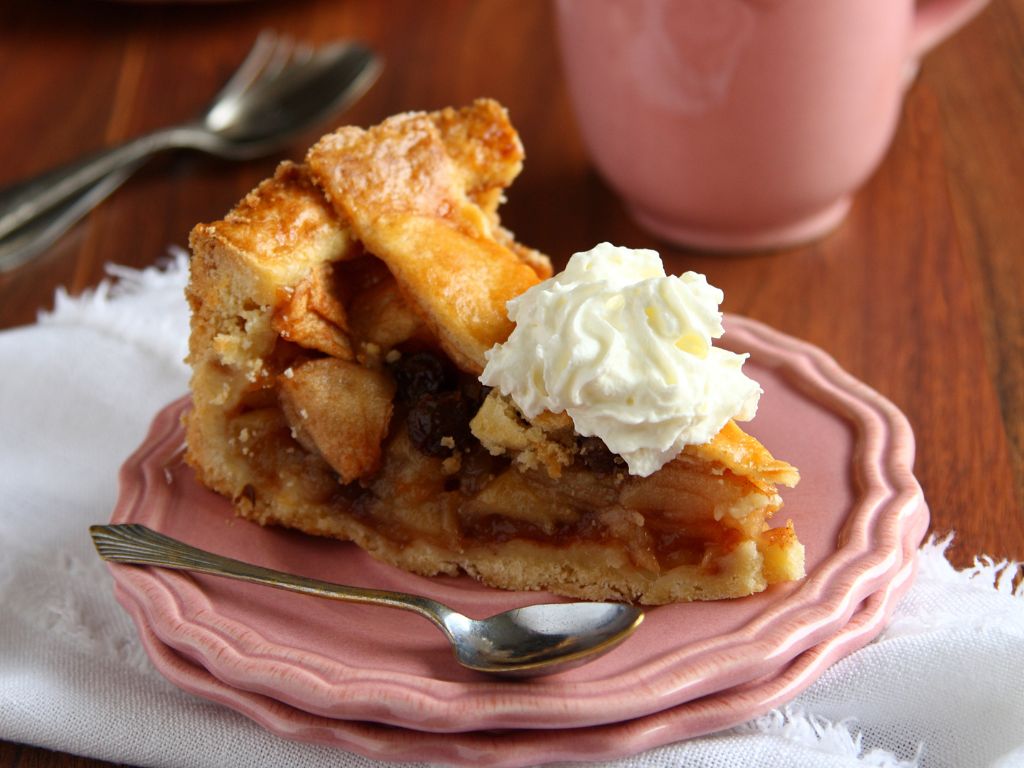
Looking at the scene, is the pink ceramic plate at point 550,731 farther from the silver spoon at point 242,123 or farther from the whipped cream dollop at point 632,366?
the silver spoon at point 242,123

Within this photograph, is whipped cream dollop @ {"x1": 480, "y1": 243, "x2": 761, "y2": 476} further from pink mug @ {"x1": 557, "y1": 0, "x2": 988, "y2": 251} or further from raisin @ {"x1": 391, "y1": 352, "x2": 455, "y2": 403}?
pink mug @ {"x1": 557, "y1": 0, "x2": 988, "y2": 251}

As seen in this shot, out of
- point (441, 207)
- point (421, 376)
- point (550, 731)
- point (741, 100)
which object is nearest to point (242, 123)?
point (741, 100)

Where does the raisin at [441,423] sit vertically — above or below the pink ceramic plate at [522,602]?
above

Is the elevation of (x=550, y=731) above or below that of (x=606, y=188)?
below

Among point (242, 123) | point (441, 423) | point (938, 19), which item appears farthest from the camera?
point (242, 123)

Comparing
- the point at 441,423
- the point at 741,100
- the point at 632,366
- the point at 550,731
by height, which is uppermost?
the point at 741,100

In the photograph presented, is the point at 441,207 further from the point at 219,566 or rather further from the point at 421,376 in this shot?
the point at 219,566

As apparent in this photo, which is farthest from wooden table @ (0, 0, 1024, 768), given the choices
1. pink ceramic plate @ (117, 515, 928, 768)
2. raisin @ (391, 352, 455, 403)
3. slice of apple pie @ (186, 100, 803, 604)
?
raisin @ (391, 352, 455, 403)

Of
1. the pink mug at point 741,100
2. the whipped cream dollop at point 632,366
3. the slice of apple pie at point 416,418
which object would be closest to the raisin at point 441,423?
the slice of apple pie at point 416,418
